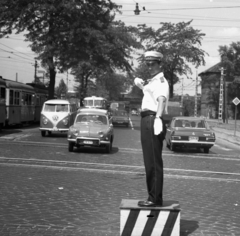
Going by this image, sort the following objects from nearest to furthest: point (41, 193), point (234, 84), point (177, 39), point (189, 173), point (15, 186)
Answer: point (41, 193), point (15, 186), point (189, 173), point (177, 39), point (234, 84)

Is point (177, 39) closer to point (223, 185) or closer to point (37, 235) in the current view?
point (223, 185)

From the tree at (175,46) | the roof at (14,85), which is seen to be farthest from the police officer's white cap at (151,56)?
the tree at (175,46)

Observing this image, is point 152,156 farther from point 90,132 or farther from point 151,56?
point 90,132

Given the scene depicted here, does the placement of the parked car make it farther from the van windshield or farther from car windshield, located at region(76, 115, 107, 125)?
car windshield, located at region(76, 115, 107, 125)

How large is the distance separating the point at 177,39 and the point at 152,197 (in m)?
67.8

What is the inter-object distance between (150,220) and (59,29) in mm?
34382

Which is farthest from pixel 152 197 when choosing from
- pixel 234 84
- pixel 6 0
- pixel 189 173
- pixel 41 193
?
pixel 234 84

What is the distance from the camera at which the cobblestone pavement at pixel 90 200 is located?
6.28 meters

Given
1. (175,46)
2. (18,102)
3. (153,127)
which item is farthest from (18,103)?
(175,46)

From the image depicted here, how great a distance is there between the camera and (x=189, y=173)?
12.8 m

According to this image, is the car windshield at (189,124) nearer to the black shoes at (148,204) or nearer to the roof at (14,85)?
the roof at (14,85)

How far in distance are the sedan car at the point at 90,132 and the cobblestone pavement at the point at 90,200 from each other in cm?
473

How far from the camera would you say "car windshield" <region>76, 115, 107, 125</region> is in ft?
61.6

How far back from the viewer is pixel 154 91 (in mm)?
5648
